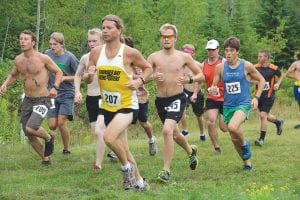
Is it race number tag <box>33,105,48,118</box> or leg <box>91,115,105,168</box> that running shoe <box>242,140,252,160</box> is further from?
race number tag <box>33,105,48,118</box>

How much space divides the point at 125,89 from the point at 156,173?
219 centimetres

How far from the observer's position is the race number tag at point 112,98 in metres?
7.65

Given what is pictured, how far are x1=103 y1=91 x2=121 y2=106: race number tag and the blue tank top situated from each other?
256 centimetres

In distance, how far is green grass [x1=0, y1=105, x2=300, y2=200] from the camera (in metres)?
7.39

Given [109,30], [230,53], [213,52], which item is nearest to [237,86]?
[230,53]

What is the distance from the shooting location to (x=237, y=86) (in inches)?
375

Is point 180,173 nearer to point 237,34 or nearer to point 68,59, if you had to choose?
point 68,59

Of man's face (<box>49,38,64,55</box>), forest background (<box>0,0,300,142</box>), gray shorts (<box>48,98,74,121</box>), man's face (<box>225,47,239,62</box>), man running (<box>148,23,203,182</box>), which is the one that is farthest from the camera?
forest background (<box>0,0,300,142</box>)

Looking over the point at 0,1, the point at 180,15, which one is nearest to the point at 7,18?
the point at 0,1

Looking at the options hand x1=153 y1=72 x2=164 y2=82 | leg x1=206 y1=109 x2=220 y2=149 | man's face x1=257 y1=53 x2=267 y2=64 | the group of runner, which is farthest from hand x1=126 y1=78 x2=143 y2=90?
man's face x1=257 y1=53 x2=267 y2=64

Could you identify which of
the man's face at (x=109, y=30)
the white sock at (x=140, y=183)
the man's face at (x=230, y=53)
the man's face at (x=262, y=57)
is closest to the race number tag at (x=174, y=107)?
the man's face at (x=230, y=53)

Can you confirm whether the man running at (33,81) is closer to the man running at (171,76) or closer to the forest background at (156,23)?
the man running at (171,76)

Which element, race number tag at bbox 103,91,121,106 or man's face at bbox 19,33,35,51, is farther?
man's face at bbox 19,33,35,51

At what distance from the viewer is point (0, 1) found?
40812 mm
